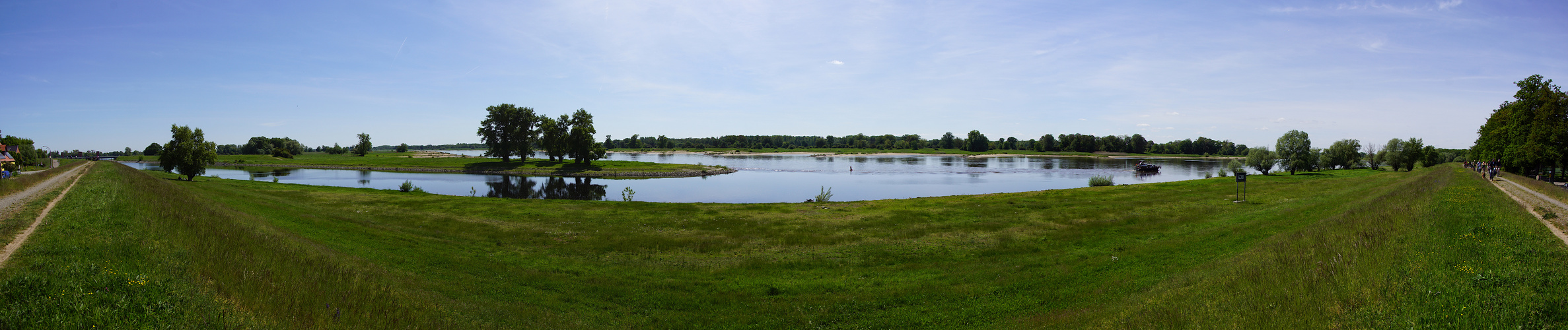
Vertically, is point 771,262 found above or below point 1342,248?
below

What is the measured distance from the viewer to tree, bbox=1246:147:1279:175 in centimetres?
6575

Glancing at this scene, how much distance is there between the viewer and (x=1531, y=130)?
34.9m

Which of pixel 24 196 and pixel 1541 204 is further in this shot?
pixel 1541 204

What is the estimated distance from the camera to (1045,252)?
15703mm

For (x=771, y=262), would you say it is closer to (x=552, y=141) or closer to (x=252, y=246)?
(x=252, y=246)

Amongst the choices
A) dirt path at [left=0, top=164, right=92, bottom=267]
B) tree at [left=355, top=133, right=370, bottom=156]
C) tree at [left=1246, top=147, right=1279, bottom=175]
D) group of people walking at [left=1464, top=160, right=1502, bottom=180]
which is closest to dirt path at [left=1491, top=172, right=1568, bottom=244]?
group of people walking at [left=1464, top=160, right=1502, bottom=180]

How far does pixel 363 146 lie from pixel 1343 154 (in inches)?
7543

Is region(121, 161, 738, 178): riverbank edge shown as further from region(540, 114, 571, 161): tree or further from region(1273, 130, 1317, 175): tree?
region(1273, 130, 1317, 175): tree

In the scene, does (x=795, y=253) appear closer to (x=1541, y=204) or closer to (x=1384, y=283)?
(x=1384, y=283)

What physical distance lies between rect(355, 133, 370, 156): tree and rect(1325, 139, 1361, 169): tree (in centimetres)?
18763

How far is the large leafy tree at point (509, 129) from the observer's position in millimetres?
95750

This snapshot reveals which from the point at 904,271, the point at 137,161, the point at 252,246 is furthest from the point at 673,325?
the point at 137,161

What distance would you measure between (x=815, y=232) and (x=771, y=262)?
5926 millimetres

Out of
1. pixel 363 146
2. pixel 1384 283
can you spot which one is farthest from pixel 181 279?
pixel 363 146
